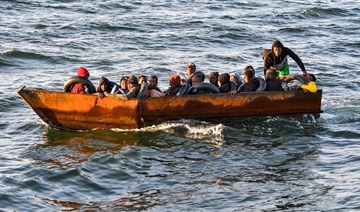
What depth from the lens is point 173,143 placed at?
18719mm

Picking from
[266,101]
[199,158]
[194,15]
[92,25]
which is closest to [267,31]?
[194,15]

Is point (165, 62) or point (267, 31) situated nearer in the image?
point (165, 62)

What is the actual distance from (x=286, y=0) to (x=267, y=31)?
873 cm

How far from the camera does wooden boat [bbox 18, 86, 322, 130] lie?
18812 millimetres

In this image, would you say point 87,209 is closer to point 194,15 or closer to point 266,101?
point 266,101

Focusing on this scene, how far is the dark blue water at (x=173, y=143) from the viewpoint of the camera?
15266 millimetres

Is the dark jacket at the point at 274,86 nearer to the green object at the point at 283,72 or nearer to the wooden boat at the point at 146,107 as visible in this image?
the wooden boat at the point at 146,107

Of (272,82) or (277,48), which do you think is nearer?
(272,82)

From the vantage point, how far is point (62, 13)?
35.7 m

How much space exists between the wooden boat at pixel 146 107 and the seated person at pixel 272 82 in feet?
1.30

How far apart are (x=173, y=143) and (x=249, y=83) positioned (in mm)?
2365

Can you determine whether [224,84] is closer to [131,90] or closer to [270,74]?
[270,74]

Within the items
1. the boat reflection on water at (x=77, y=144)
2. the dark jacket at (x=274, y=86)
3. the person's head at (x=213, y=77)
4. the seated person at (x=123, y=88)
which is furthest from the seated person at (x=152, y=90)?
the dark jacket at (x=274, y=86)

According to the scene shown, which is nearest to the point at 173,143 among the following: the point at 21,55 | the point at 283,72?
the point at 283,72
